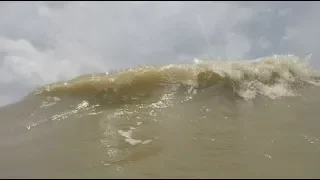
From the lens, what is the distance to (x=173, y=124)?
6789 millimetres

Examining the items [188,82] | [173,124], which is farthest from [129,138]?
[188,82]

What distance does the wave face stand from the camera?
905cm

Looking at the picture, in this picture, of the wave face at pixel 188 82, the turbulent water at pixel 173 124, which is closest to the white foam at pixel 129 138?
the turbulent water at pixel 173 124

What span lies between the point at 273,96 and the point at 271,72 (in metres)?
1.43

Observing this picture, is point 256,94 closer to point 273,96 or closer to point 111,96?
point 273,96

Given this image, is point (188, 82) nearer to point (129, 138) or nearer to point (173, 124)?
point (173, 124)

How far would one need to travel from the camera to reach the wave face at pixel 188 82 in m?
9.05

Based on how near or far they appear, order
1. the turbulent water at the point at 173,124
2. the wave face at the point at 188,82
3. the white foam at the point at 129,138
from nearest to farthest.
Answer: the turbulent water at the point at 173,124, the white foam at the point at 129,138, the wave face at the point at 188,82

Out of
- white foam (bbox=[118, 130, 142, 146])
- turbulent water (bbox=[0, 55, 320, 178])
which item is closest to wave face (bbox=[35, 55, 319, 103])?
turbulent water (bbox=[0, 55, 320, 178])

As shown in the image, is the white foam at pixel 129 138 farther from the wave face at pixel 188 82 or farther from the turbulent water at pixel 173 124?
the wave face at pixel 188 82

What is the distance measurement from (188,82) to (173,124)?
2.69 metres

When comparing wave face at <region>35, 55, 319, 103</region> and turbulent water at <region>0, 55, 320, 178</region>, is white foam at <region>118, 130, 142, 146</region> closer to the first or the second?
turbulent water at <region>0, 55, 320, 178</region>

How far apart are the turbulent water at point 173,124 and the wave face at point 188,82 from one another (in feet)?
0.08

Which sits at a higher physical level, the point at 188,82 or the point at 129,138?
the point at 188,82
